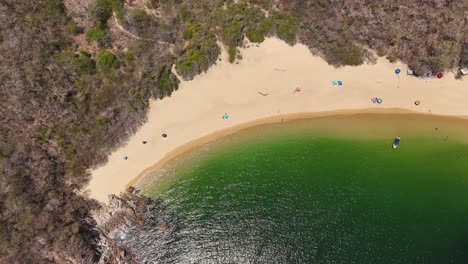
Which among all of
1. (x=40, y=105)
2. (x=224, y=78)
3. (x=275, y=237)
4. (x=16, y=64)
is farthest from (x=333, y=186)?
(x=16, y=64)

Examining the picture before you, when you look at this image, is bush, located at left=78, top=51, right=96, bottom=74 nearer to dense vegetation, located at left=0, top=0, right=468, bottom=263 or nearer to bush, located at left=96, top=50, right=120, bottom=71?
dense vegetation, located at left=0, top=0, right=468, bottom=263

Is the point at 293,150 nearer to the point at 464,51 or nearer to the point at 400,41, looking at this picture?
the point at 400,41

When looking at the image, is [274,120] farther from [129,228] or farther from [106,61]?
[106,61]

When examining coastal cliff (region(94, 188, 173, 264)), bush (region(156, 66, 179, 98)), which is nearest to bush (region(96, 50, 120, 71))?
bush (region(156, 66, 179, 98))

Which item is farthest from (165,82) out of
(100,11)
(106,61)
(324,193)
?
(324,193)

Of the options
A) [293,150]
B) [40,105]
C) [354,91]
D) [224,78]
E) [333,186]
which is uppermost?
[40,105]
